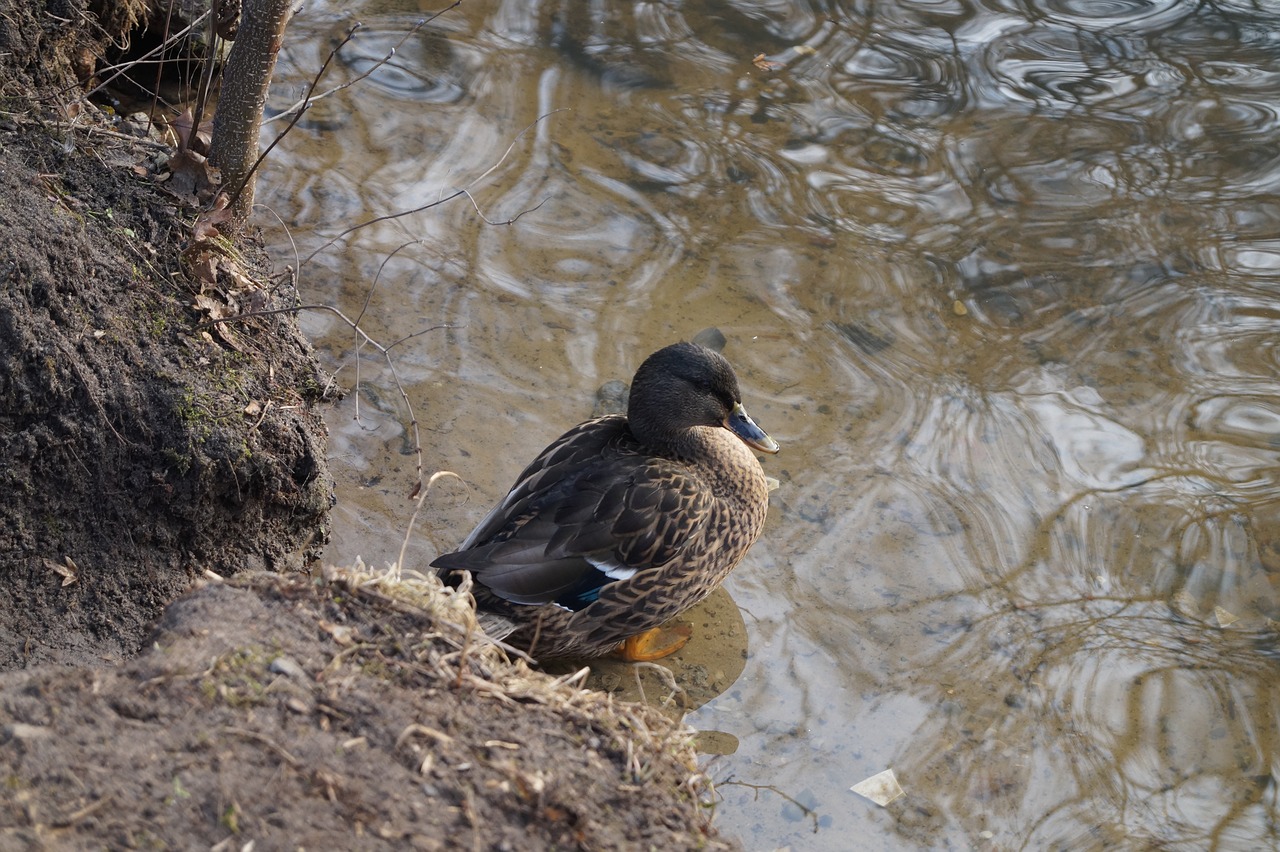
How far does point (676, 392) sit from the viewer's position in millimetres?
4215

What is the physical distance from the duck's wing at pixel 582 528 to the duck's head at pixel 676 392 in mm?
162

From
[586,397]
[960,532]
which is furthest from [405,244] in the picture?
[960,532]

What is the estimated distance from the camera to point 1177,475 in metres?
4.77

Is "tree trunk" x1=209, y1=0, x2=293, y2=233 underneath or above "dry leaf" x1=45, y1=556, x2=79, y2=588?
above

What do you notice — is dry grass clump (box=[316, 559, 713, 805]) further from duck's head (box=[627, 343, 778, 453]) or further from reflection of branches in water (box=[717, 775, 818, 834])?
duck's head (box=[627, 343, 778, 453])

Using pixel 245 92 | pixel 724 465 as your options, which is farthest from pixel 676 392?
pixel 245 92

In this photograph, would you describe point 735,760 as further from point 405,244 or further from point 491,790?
point 405,244

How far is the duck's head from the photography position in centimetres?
421

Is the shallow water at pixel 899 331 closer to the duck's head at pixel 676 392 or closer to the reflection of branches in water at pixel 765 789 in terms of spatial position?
the reflection of branches in water at pixel 765 789

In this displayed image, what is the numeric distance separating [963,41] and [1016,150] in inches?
46.7

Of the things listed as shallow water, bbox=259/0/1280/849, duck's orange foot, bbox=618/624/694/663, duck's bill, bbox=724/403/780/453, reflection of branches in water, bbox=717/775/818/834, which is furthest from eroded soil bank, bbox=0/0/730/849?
duck's bill, bbox=724/403/780/453

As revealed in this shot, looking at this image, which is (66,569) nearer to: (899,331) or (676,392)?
(676,392)

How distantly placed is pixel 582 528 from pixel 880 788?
4.18 ft

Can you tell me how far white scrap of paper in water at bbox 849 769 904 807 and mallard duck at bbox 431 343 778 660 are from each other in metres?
0.88
